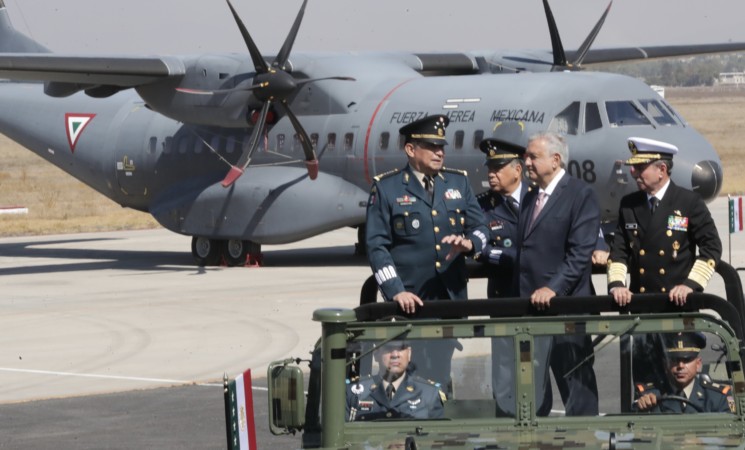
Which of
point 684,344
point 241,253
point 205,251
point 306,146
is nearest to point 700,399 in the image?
point 684,344

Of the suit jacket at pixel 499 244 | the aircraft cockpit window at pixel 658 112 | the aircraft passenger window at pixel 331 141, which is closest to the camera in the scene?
the suit jacket at pixel 499 244

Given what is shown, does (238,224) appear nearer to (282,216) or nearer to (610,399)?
(282,216)

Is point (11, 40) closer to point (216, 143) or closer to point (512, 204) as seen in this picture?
point (216, 143)

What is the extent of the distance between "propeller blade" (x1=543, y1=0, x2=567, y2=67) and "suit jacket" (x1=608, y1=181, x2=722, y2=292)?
1869cm

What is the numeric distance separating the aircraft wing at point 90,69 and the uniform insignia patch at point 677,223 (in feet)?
57.5

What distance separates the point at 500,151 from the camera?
8.91m

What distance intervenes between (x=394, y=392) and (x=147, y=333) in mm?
11412

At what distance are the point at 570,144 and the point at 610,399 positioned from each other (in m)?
16.0

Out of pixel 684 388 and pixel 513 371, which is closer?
pixel 513 371

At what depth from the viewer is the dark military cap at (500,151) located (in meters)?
8.88

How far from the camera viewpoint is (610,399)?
6031mm

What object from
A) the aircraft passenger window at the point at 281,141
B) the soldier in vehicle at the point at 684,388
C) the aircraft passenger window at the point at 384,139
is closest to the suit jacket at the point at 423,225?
the soldier in vehicle at the point at 684,388

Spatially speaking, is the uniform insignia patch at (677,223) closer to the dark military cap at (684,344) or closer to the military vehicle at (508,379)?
the military vehicle at (508,379)

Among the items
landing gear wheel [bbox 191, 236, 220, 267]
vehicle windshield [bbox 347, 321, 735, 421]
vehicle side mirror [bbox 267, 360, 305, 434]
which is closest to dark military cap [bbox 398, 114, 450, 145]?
vehicle windshield [bbox 347, 321, 735, 421]
